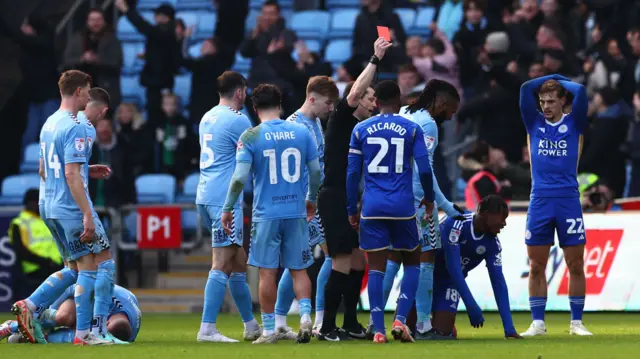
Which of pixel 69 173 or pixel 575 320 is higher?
pixel 69 173

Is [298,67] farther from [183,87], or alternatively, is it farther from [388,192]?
[388,192]

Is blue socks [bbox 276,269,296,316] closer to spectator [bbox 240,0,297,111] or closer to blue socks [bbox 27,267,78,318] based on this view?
blue socks [bbox 27,267,78,318]

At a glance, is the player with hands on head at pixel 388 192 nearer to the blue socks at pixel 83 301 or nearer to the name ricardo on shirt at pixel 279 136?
the name ricardo on shirt at pixel 279 136

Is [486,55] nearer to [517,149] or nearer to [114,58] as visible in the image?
[517,149]

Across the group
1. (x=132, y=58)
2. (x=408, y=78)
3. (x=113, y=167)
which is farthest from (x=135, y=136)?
(x=408, y=78)

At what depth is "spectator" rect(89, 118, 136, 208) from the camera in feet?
66.1

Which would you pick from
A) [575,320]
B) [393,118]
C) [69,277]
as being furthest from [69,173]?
[575,320]

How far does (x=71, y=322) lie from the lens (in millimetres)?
13016

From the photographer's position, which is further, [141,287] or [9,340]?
[141,287]

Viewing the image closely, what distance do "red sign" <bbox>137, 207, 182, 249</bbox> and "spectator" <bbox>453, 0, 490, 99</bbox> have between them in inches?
196

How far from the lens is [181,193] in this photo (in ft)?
69.6

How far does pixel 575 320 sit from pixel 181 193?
907cm

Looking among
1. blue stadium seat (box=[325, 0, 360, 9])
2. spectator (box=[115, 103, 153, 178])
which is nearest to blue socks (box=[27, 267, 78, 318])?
spectator (box=[115, 103, 153, 178])

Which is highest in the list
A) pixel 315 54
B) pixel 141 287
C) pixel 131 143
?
pixel 315 54
